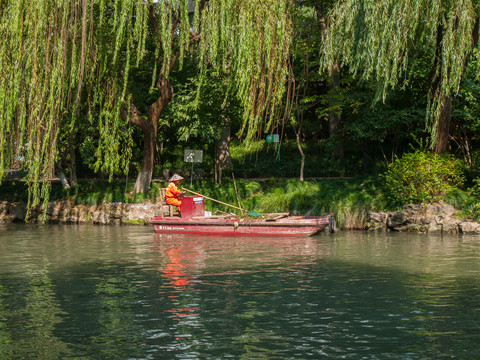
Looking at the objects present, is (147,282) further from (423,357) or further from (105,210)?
(105,210)

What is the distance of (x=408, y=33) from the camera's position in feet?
69.7

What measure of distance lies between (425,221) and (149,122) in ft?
39.0

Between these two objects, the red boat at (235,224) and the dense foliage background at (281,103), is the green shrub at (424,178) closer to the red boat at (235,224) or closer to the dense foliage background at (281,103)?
the dense foliage background at (281,103)

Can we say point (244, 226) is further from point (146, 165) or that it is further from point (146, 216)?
point (146, 165)

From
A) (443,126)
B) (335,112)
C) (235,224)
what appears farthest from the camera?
(335,112)

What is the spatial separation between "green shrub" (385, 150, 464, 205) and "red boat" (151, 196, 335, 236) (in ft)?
9.29

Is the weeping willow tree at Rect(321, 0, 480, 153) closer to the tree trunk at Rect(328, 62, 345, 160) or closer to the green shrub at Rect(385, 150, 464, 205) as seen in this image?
the green shrub at Rect(385, 150, 464, 205)

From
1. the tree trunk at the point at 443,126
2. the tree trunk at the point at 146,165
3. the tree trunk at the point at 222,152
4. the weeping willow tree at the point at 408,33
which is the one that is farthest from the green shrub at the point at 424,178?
the tree trunk at the point at 146,165

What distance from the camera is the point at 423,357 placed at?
8172 millimetres

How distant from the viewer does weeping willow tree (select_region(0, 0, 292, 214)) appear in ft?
63.0

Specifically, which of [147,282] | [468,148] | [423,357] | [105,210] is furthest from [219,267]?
[468,148]

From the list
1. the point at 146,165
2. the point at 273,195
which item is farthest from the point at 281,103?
the point at 146,165

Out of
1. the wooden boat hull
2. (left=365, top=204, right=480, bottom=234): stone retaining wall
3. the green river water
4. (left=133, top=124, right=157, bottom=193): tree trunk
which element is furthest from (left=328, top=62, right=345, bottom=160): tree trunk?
the green river water

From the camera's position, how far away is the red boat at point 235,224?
21.7m
